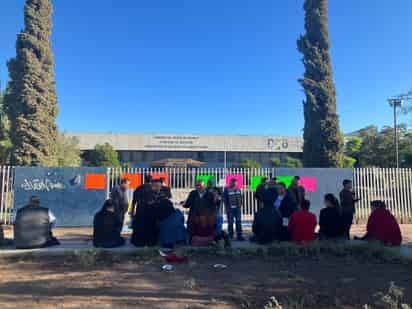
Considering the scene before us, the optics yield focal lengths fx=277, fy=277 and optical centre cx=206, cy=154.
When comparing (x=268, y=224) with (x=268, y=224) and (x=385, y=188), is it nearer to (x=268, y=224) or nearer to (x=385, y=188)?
(x=268, y=224)

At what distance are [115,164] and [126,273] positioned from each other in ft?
84.6

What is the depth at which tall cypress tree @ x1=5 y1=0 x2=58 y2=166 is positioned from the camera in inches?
526

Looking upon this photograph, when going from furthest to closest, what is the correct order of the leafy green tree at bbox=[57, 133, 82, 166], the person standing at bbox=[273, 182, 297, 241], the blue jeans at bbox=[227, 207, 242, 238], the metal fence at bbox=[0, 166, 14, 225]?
the leafy green tree at bbox=[57, 133, 82, 166] < the metal fence at bbox=[0, 166, 14, 225] < the blue jeans at bbox=[227, 207, 242, 238] < the person standing at bbox=[273, 182, 297, 241]

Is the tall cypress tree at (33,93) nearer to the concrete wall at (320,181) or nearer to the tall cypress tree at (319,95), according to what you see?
the concrete wall at (320,181)

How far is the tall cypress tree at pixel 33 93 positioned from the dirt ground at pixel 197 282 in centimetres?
975

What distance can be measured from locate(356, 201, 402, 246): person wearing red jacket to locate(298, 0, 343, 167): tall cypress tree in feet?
29.4

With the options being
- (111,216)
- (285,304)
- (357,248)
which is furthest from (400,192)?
(111,216)

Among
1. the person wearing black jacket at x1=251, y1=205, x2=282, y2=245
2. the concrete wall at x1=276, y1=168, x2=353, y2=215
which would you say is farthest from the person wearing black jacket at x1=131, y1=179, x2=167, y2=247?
the concrete wall at x1=276, y1=168, x2=353, y2=215

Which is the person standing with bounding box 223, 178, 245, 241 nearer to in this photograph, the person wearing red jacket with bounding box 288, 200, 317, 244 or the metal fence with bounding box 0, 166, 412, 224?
the person wearing red jacket with bounding box 288, 200, 317, 244

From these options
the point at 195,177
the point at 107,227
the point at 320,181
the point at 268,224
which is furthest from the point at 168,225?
the point at 320,181

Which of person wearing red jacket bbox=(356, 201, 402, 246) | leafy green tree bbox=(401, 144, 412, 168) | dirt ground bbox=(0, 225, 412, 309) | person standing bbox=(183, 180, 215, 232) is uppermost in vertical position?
leafy green tree bbox=(401, 144, 412, 168)

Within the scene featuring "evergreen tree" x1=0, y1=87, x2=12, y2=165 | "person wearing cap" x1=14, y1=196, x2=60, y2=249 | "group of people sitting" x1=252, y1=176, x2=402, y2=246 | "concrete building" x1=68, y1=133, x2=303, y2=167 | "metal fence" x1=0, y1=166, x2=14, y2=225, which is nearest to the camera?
"person wearing cap" x1=14, y1=196, x2=60, y2=249

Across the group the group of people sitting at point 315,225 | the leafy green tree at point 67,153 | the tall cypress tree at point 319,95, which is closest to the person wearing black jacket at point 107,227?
the group of people sitting at point 315,225

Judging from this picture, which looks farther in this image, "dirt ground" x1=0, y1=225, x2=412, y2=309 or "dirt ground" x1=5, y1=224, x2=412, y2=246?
"dirt ground" x1=5, y1=224, x2=412, y2=246
